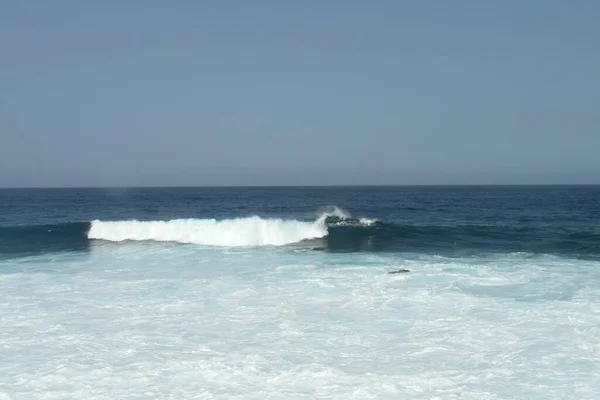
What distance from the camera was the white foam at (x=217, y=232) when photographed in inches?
1211

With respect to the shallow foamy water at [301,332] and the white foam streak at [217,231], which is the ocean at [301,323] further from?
the white foam streak at [217,231]

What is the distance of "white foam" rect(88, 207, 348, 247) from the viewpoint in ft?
101

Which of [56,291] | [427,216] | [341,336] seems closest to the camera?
[341,336]

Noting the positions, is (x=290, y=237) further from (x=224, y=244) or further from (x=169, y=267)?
(x=169, y=267)

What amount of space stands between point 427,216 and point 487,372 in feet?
119

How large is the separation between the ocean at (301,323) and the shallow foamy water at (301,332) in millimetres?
46

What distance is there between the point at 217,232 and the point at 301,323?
62.9 feet

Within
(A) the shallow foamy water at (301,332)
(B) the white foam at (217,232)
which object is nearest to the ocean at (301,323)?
(A) the shallow foamy water at (301,332)

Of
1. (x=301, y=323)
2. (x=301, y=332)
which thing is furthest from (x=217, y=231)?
(x=301, y=332)

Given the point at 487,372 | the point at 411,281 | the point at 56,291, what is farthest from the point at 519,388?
the point at 56,291

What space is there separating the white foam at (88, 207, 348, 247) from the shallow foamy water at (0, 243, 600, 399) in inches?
391

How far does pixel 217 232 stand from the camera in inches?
1240

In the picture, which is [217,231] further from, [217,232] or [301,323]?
[301,323]

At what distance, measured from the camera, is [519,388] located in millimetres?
9094
